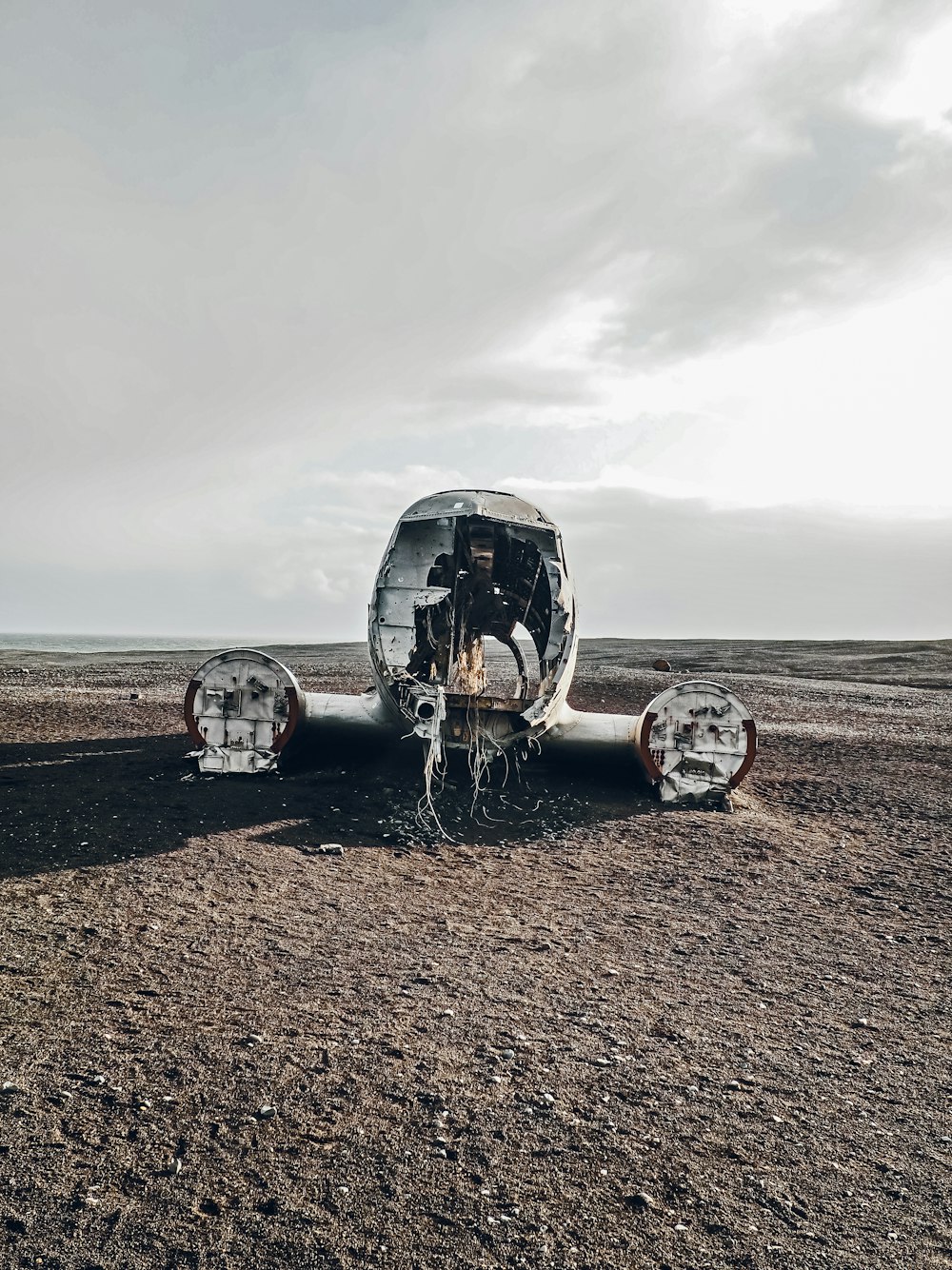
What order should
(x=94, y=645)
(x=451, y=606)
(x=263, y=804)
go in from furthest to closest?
(x=94, y=645) → (x=451, y=606) → (x=263, y=804)

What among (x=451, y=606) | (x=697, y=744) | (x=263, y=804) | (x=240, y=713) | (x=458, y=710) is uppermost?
(x=451, y=606)

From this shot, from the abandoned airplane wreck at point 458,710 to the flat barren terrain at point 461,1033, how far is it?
1.82 ft

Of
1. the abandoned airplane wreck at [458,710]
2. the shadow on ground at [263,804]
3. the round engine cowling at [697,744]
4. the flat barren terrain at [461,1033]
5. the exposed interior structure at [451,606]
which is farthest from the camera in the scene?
the round engine cowling at [697,744]

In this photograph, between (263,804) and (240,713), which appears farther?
(240,713)

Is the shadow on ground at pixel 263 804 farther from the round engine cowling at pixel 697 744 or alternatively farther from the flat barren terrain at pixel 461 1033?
the round engine cowling at pixel 697 744

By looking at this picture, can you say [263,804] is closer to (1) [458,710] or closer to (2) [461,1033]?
(1) [458,710]

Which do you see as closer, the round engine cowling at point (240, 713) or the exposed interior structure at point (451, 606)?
the exposed interior structure at point (451, 606)

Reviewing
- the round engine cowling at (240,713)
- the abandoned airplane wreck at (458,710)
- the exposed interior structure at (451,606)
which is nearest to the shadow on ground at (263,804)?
the round engine cowling at (240,713)

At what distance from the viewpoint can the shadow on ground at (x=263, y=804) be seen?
22.7 ft

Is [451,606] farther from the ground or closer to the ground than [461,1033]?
farther from the ground

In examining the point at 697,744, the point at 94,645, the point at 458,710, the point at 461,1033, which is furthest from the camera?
the point at 94,645

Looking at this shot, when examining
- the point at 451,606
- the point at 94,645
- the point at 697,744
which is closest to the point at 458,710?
the point at 451,606

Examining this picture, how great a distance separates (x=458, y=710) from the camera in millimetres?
8484

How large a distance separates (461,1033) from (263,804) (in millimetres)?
4656
